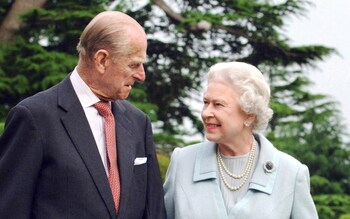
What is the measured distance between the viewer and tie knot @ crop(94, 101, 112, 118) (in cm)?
392

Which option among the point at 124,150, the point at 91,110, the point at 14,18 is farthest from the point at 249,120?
the point at 14,18

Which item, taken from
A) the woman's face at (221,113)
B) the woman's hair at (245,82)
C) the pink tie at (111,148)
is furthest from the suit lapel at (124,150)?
the woman's hair at (245,82)

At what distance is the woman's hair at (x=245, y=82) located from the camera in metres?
4.14

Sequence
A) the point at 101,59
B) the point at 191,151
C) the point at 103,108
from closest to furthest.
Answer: the point at 101,59
the point at 103,108
the point at 191,151

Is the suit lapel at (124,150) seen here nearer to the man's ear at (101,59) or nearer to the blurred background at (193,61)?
the man's ear at (101,59)

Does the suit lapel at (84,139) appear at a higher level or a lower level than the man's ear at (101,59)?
lower

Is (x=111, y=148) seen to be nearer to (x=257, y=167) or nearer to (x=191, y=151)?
(x=191, y=151)

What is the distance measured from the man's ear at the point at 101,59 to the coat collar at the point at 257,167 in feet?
2.60

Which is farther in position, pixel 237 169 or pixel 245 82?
pixel 237 169

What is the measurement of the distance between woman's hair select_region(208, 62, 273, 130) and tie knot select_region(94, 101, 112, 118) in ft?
1.80

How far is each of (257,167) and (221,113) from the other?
357mm

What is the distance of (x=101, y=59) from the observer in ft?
12.5

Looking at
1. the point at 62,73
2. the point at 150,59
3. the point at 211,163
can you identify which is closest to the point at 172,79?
the point at 150,59

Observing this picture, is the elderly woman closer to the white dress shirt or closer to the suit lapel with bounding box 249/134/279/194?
the suit lapel with bounding box 249/134/279/194
